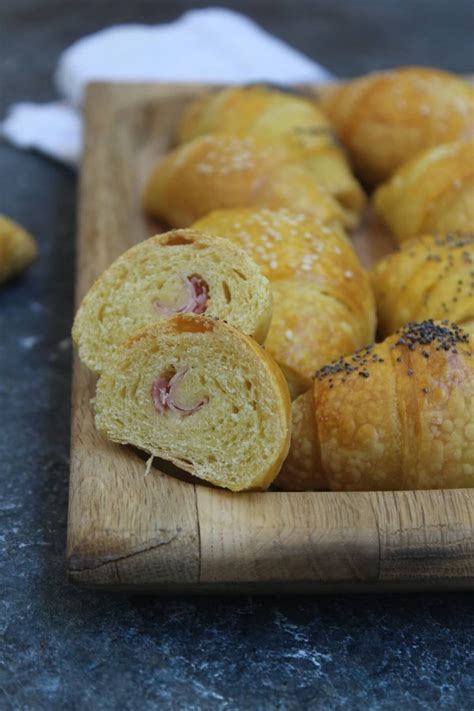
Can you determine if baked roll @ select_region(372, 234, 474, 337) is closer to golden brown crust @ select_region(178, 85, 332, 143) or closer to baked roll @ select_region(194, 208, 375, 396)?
baked roll @ select_region(194, 208, 375, 396)

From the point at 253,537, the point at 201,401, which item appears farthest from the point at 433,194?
the point at 253,537

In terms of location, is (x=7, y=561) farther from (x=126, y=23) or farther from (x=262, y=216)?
(x=126, y=23)

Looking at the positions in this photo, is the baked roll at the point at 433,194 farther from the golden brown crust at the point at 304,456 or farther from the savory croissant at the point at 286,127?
the golden brown crust at the point at 304,456

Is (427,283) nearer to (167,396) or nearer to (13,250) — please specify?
(167,396)

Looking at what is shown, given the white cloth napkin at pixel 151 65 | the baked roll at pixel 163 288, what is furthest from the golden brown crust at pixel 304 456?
the white cloth napkin at pixel 151 65

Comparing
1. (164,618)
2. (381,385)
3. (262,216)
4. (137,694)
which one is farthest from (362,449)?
(262,216)

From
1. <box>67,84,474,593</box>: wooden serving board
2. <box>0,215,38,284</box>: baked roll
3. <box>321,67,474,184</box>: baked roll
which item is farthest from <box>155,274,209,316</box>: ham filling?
<box>321,67,474,184</box>: baked roll

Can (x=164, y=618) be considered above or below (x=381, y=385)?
below
